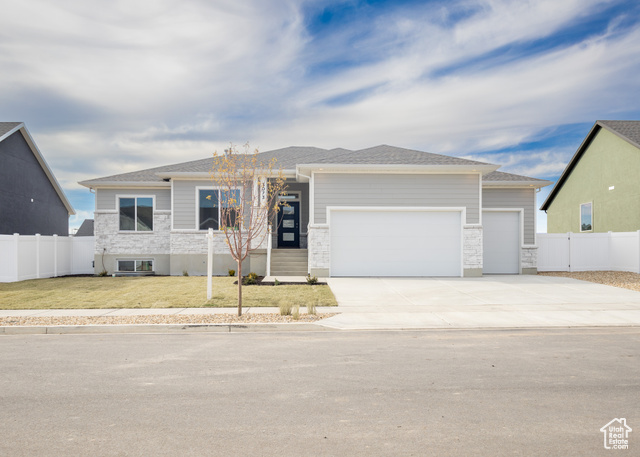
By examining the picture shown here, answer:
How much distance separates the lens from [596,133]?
82.6 ft

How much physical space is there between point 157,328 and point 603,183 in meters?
25.1

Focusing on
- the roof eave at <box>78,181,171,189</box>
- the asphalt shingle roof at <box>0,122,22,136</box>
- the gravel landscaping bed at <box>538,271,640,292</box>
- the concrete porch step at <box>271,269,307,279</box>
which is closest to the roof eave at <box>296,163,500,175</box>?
the concrete porch step at <box>271,269,307,279</box>

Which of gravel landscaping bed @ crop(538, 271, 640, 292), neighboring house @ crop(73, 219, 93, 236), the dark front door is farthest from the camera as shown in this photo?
neighboring house @ crop(73, 219, 93, 236)

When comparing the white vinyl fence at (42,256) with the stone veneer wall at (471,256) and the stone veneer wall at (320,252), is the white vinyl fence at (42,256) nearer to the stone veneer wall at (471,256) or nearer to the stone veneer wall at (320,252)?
the stone veneer wall at (320,252)

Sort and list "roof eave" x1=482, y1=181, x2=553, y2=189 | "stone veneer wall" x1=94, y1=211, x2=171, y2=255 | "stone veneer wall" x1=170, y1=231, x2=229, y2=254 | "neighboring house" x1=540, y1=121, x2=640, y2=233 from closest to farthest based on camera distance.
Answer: "stone veneer wall" x1=170, y1=231, x2=229, y2=254 → "roof eave" x1=482, y1=181, x2=553, y2=189 → "stone veneer wall" x1=94, y1=211, x2=171, y2=255 → "neighboring house" x1=540, y1=121, x2=640, y2=233

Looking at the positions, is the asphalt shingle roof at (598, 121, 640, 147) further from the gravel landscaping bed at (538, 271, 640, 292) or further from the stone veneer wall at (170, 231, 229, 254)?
the stone veneer wall at (170, 231, 229, 254)

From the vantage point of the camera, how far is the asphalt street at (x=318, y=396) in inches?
148

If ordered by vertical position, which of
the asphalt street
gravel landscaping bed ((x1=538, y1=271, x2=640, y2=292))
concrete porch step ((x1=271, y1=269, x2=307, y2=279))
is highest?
concrete porch step ((x1=271, y1=269, x2=307, y2=279))

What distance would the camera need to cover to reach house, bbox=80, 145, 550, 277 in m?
17.9

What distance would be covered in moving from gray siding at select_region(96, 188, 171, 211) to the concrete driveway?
9662 millimetres

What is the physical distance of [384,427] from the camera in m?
4.07

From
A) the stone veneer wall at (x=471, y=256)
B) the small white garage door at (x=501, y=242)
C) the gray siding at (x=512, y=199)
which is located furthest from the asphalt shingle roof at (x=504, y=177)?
the stone veneer wall at (x=471, y=256)

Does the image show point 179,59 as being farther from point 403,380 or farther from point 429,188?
point 403,380

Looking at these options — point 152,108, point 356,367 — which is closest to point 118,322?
point 356,367
